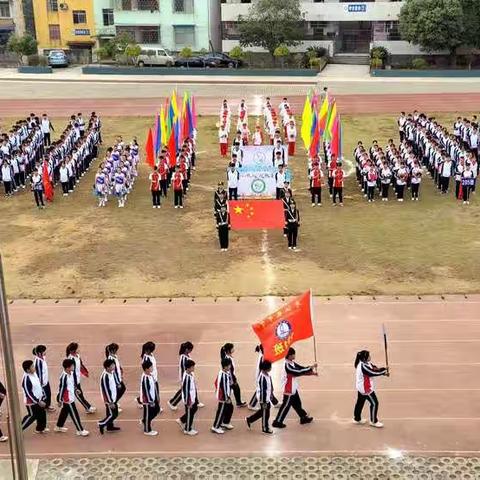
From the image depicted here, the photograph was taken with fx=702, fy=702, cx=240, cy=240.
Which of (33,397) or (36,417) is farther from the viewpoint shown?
(36,417)

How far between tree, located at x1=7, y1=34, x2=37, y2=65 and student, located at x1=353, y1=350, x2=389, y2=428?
43005 millimetres

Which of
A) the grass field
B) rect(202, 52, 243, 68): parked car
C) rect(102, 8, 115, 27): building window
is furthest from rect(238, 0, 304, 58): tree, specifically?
the grass field

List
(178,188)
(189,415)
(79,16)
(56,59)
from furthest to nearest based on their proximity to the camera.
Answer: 1. (79,16)
2. (56,59)
3. (178,188)
4. (189,415)

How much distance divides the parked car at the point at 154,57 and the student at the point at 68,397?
128 ft

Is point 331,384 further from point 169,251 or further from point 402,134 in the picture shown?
point 402,134

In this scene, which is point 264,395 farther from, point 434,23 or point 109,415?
point 434,23

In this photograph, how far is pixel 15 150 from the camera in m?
20.3

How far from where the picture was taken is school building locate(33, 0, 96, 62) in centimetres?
4884

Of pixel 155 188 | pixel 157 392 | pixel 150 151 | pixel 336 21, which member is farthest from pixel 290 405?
pixel 336 21

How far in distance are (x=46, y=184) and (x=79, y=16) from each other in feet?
114

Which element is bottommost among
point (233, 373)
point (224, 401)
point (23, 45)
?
point (224, 401)

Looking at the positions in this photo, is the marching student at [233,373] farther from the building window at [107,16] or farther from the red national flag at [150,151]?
the building window at [107,16]

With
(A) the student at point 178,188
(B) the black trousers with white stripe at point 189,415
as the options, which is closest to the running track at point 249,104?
(A) the student at point 178,188

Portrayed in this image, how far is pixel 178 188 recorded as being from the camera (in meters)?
17.4
